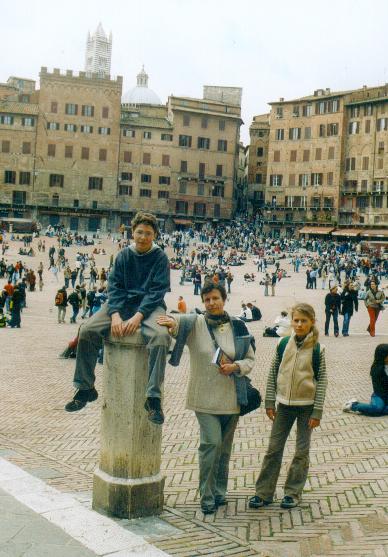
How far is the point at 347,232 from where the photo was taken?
221ft

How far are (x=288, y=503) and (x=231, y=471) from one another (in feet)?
3.77

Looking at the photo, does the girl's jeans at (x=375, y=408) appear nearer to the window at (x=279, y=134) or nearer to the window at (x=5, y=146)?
the window at (x=5, y=146)

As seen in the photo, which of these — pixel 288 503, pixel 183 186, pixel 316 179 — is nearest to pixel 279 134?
pixel 316 179

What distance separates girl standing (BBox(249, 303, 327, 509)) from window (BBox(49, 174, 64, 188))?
7040cm

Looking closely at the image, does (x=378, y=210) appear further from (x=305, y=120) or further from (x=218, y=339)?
(x=218, y=339)

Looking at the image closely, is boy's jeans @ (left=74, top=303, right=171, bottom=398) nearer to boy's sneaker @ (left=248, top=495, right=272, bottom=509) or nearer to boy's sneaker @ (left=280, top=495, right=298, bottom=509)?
boy's sneaker @ (left=248, top=495, right=272, bottom=509)

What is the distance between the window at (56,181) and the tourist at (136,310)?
70.2 metres

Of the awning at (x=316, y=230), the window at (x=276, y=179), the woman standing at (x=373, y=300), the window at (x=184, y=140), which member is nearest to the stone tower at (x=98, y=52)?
the window at (x=184, y=140)

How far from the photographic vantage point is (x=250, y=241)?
201ft

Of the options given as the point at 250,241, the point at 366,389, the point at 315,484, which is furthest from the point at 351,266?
the point at 315,484

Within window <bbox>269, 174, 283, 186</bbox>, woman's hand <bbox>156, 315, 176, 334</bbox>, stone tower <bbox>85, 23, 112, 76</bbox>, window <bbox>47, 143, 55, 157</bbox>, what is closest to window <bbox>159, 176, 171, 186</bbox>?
window <bbox>269, 174, 283, 186</bbox>

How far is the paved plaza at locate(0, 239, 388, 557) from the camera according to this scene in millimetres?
4863

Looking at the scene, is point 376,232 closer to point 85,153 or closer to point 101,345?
point 85,153

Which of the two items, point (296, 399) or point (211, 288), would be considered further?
point (296, 399)
